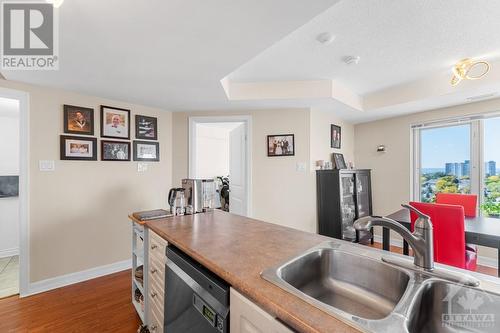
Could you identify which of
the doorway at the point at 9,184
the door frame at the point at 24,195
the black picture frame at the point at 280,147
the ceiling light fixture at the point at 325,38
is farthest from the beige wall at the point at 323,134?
the doorway at the point at 9,184

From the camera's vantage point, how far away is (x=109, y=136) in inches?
108

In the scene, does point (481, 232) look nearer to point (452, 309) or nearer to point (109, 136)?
point (452, 309)

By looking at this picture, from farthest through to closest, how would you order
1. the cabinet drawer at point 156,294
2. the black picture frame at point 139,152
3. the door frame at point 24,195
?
the black picture frame at point 139,152
the door frame at point 24,195
the cabinet drawer at point 156,294

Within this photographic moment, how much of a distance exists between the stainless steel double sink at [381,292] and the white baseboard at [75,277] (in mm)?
2675

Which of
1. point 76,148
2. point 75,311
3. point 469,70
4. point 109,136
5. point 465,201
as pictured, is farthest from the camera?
point 109,136

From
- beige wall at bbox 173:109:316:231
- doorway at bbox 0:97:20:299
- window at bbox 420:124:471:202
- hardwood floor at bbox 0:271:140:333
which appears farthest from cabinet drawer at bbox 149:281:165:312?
window at bbox 420:124:471:202

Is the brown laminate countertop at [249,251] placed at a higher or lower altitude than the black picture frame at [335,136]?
lower

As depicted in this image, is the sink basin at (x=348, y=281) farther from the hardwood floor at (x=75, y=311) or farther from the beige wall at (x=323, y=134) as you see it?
the beige wall at (x=323, y=134)

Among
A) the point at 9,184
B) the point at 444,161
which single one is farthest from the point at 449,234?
the point at 9,184

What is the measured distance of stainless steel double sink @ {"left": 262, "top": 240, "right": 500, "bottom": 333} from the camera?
0.67 metres

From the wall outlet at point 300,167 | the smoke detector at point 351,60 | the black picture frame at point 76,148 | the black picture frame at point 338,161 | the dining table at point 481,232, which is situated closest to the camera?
the dining table at point 481,232

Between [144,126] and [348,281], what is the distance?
2.95 metres

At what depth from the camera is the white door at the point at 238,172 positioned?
10.7 ft

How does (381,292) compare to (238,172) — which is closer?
(381,292)
